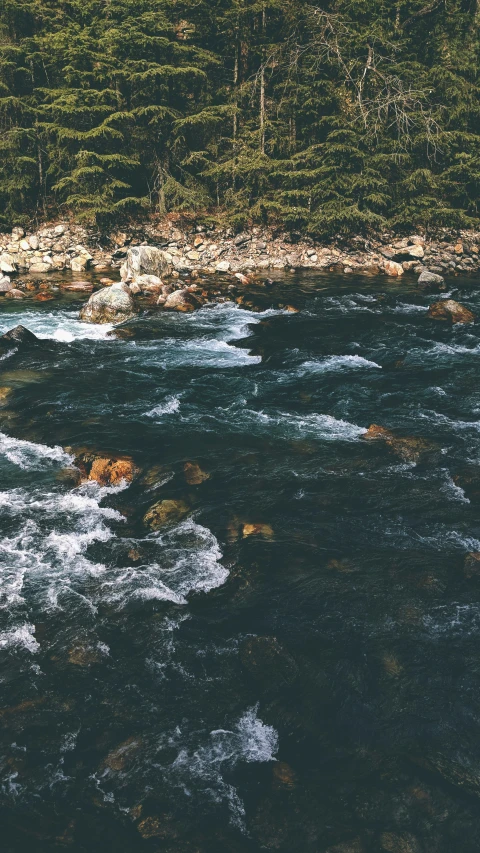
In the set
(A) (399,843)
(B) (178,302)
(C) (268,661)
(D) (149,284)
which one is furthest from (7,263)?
(A) (399,843)

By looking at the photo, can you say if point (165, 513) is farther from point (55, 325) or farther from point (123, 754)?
point (55, 325)

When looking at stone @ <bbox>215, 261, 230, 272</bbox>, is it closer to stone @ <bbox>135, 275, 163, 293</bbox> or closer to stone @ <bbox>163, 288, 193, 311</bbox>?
stone @ <bbox>135, 275, 163, 293</bbox>

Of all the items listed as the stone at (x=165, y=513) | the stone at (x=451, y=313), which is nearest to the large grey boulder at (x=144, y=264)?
the stone at (x=451, y=313)

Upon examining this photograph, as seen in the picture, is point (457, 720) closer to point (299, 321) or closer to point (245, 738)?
point (245, 738)

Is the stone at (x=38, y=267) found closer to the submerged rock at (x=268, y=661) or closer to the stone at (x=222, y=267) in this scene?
the stone at (x=222, y=267)

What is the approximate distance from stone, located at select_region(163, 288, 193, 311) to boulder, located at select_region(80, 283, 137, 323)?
1.35 metres

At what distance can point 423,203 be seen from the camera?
2572cm

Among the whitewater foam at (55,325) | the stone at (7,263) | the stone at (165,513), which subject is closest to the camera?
the stone at (165,513)

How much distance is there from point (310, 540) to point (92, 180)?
24.5 m

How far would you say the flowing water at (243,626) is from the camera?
4074 millimetres

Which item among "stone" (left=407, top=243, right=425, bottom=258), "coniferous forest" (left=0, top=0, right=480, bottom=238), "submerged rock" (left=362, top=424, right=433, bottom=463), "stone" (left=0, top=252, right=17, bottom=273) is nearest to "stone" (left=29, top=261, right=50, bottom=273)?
"stone" (left=0, top=252, right=17, bottom=273)

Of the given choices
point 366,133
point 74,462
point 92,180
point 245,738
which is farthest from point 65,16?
point 245,738

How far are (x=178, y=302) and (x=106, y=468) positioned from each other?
11165 millimetres

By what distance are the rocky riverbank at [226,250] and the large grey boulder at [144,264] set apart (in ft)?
5.96
